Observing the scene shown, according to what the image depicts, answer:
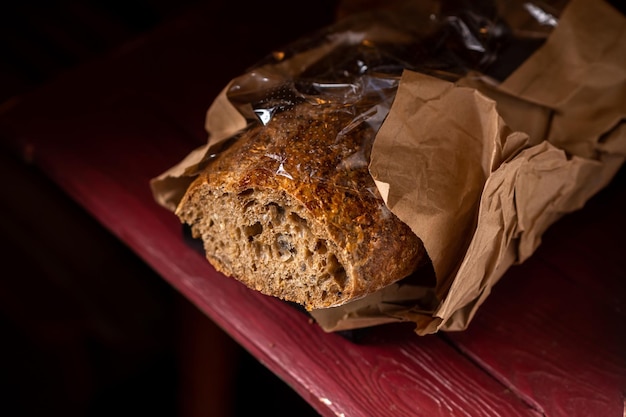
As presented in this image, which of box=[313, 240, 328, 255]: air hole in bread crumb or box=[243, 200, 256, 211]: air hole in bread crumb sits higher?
box=[243, 200, 256, 211]: air hole in bread crumb

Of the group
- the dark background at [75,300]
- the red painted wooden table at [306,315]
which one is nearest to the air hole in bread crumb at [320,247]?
the red painted wooden table at [306,315]

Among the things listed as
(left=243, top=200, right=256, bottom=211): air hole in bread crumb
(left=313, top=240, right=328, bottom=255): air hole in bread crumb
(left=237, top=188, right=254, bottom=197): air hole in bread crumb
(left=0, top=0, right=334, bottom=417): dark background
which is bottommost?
(left=0, top=0, right=334, bottom=417): dark background

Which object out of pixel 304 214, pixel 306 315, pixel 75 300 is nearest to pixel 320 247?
pixel 304 214

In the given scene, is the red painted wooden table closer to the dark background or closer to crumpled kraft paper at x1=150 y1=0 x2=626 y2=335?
crumpled kraft paper at x1=150 y1=0 x2=626 y2=335

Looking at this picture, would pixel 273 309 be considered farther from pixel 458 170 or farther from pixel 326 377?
pixel 458 170

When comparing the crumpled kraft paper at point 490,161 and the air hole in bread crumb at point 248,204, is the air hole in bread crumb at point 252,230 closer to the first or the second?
the air hole in bread crumb at point 248,204

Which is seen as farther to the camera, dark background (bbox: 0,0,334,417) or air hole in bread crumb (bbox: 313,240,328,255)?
dark background (bbox: 0,0,334,417)

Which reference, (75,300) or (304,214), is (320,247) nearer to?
(304,214)

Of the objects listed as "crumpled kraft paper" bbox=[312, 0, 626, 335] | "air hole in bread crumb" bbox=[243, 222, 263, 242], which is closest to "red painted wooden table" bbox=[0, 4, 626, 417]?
"crumpled kraft paper" bbox=[312, 0, 626, 335]
